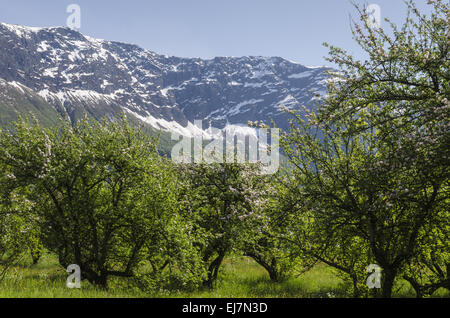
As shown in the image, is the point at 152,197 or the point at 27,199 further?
the point at 152,197

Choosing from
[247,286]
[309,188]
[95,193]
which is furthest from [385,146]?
[247,286]

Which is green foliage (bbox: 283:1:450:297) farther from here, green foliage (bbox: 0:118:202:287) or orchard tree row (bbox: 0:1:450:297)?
green foliage (bbox: 0:118:202:287)

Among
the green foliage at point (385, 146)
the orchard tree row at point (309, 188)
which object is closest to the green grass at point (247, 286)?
the orchard tree row at point (309, 188)

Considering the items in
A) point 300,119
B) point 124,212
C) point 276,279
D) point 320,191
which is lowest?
point 276,279

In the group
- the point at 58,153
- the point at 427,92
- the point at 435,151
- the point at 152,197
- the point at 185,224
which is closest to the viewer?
the point at 435,151

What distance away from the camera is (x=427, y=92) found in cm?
1039

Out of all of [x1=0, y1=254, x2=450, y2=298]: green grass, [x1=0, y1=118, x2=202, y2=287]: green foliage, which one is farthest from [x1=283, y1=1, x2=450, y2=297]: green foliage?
[x1=0, y1=118, x2=202, y2=287]: green foliage

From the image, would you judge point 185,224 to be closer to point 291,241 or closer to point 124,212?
point 124,212

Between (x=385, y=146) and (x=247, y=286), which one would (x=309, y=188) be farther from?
(x=247, y=286)

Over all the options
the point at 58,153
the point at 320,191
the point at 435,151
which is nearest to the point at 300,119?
the point at 320,191

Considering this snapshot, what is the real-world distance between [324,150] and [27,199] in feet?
42.7

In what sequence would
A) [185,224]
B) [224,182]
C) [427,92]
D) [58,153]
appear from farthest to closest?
[224,182]
[185,224]
[58,153]
[427,92]

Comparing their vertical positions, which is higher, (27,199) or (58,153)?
(58,153)

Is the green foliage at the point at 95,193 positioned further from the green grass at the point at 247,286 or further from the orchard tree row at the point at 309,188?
the green grass at the point at 247,286
